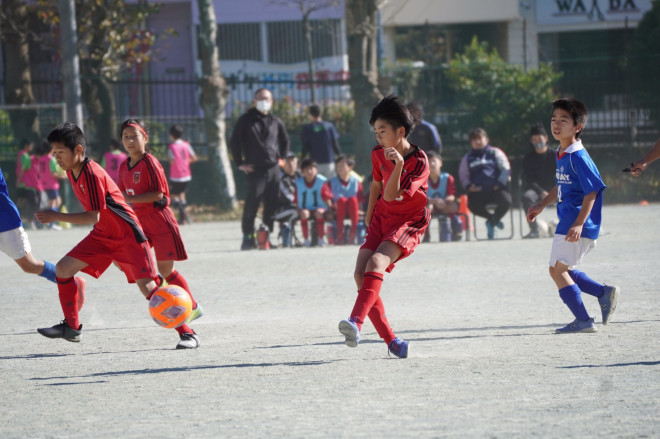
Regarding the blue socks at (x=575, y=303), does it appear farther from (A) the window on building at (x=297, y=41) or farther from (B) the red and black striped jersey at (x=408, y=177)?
(A) the window on building at (x=297, y=41)

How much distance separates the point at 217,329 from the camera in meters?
8.05

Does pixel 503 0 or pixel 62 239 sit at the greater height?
pixel 503 0

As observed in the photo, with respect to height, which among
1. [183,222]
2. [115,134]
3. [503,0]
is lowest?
[183,222]

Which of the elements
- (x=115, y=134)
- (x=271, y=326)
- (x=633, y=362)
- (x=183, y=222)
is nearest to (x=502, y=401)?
(x=633, y=362)

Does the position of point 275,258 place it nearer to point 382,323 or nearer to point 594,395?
point 382,323

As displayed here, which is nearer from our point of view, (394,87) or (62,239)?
(62,239)

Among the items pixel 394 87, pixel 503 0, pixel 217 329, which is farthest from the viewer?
pixel 503 0

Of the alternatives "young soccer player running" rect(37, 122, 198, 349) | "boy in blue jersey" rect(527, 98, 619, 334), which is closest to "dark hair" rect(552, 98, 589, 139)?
"boy in blue jersey" rect(527, 98, 619, 334)

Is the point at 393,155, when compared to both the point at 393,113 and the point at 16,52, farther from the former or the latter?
the point at 16,52

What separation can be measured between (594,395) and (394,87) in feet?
56.0

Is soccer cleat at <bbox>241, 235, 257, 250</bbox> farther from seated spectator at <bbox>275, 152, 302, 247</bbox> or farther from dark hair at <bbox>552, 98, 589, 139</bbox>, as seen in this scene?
dark hair at <bbox>552, 98, 589, 139</bbox>

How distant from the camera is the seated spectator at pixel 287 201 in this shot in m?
14.8

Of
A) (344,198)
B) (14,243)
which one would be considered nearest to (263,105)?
(344,198)

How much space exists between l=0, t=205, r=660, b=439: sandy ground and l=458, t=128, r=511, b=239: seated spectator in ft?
11.1
